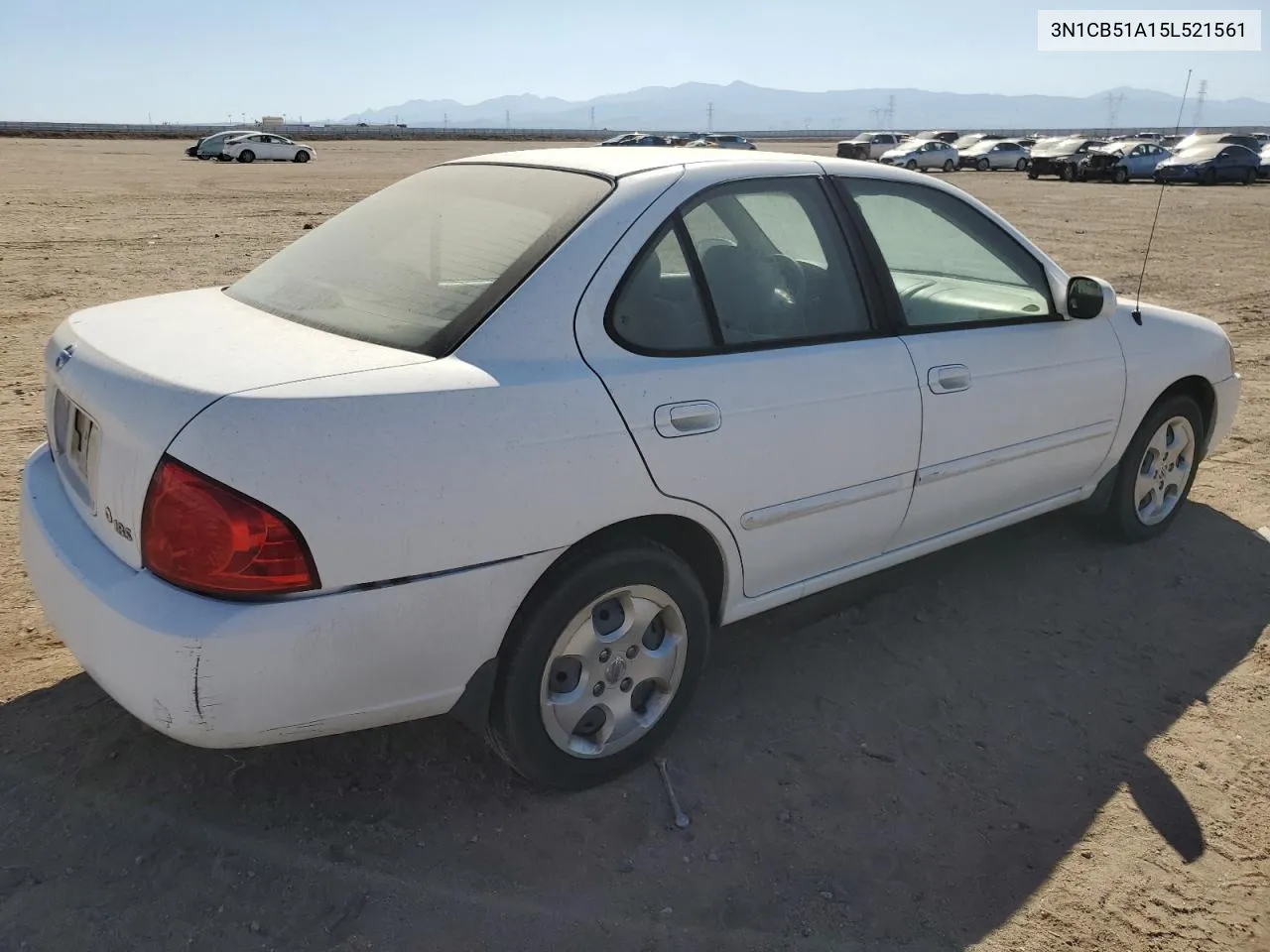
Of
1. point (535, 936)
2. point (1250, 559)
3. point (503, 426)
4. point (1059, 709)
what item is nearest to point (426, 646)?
point (503, 426)

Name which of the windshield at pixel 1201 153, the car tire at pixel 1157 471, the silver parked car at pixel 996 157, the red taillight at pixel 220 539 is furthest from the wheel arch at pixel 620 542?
the silver parked car at pixel 996 157

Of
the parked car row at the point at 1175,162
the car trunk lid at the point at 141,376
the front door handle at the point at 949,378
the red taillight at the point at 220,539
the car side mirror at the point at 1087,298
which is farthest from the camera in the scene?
the parked car row at the point at 1175,162

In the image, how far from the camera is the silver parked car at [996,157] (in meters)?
45.4

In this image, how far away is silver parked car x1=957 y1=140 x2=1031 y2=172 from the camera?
45.4 m

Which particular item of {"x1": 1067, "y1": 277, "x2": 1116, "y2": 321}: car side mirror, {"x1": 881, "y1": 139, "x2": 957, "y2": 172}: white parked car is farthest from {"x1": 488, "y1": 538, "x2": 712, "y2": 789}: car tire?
{"x1": 881, "y1": 139, "x2": 957, "y2": 172}: white parked car

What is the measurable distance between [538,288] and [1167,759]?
2.35m

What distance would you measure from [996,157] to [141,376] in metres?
48.5

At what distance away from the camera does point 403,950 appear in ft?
7.48

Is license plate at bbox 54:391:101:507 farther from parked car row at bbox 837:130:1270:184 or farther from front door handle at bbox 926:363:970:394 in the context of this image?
parked car row at bbox 837:130:1270:184

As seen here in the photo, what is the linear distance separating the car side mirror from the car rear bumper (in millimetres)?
2440

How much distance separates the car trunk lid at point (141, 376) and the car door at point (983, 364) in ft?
5.78

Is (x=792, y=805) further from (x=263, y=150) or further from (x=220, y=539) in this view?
(x=263, y=150)

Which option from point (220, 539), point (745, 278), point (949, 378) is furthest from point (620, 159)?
point (220, 539)

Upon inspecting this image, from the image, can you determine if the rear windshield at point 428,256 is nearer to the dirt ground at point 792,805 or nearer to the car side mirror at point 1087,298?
the dirt ground at point 792,805
